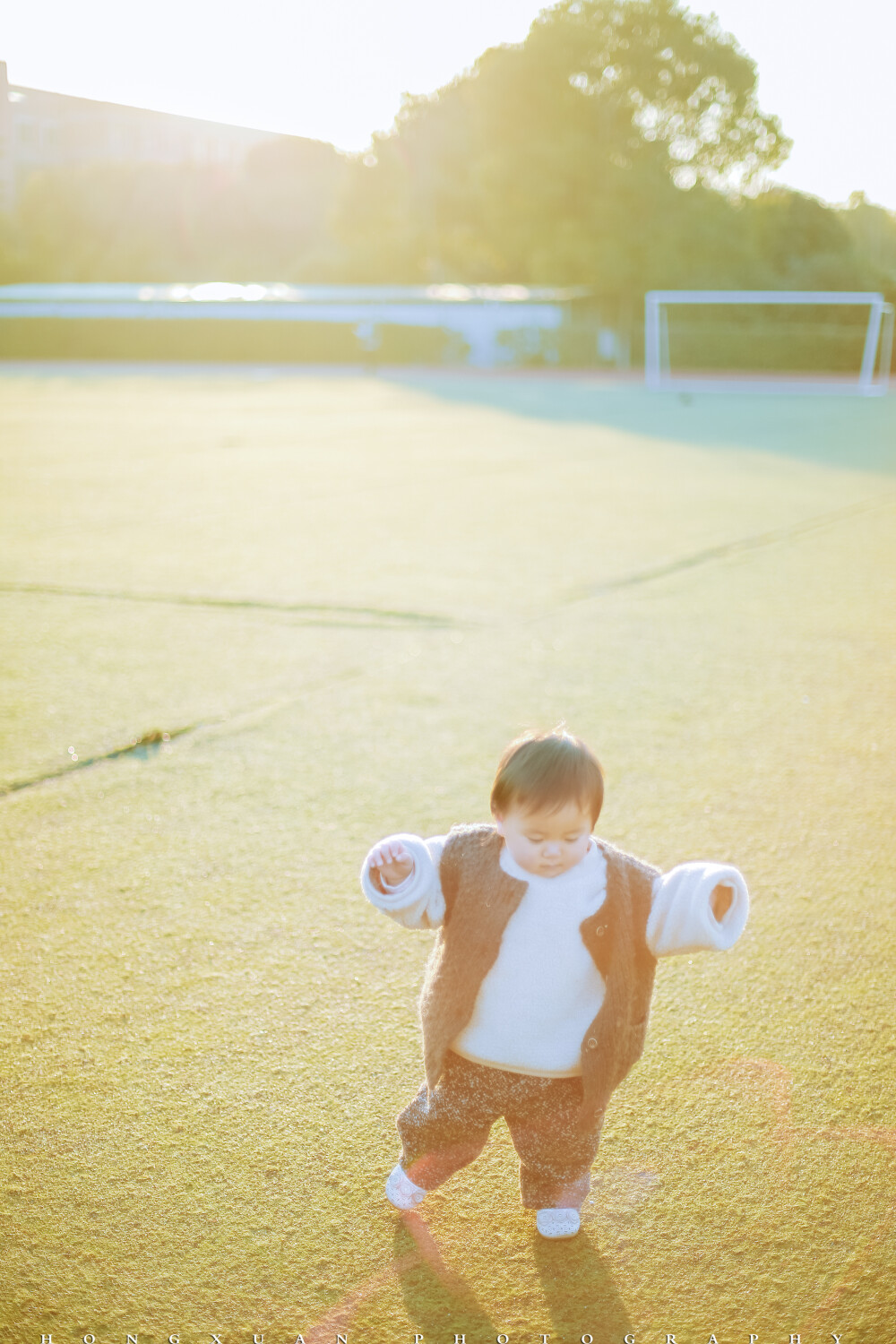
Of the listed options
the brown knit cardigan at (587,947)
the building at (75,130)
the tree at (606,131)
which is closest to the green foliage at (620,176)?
the tree at (606,131)

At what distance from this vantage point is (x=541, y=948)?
1829 mm

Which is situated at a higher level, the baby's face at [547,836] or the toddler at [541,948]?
the baby's face at [547,836]

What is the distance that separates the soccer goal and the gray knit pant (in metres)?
26.8

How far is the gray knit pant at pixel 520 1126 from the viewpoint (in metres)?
1.88

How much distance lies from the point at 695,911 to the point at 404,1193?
665 mm

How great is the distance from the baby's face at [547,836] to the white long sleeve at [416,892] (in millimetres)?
127

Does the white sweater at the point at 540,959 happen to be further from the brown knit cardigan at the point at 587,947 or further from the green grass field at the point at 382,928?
the green grass field at the point at 382,928

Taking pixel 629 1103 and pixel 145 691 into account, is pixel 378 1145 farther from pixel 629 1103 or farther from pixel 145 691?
pixel 145 691

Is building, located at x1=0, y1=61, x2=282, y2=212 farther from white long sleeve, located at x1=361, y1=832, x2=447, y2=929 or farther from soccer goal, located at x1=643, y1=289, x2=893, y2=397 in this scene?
soccer goal, located at x1=643, y1=289, x2=893, y2=397

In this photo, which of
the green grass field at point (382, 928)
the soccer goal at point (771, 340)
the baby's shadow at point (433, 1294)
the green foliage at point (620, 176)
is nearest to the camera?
the baby's shadow at point (433, 1294)

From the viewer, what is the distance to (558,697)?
15.1 feet

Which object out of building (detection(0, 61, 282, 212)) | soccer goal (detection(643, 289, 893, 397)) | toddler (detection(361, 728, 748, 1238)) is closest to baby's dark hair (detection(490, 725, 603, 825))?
toddler (detection(361, 728, 748, 1238))

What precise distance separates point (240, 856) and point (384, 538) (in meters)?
5.01

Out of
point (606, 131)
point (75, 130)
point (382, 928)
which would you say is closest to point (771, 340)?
point (606, 131)
